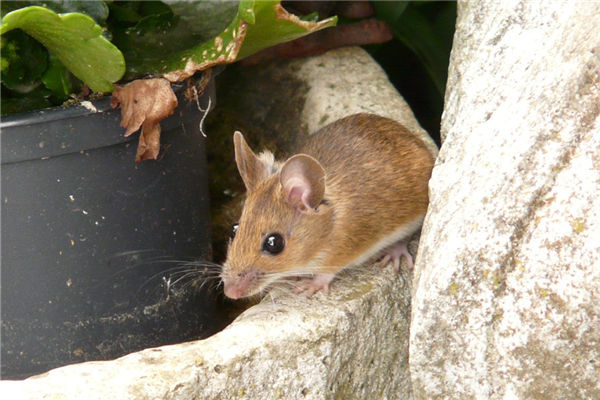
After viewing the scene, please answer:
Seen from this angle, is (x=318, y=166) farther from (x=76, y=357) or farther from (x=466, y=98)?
(x=76, y=357)

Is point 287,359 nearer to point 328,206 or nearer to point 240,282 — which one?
point 240,282

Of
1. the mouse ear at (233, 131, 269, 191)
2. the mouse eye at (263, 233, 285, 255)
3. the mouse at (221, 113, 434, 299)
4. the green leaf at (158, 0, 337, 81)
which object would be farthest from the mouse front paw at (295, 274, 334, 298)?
the green leaf at (158, 0, 337, 81)

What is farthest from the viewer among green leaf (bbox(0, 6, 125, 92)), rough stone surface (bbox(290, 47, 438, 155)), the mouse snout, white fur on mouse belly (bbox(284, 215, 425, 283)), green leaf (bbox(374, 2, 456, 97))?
green leaf (bbox(374, 2, 456, 97))

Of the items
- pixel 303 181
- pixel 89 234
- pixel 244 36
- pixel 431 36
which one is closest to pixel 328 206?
pixel 303 181

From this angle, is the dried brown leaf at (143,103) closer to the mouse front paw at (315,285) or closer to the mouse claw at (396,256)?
the mouse front paw at (315,285)

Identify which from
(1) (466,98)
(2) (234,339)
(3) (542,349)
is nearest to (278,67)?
(1) (466,98)

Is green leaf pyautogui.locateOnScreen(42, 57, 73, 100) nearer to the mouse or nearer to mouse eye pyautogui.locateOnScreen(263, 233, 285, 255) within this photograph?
the mouse
